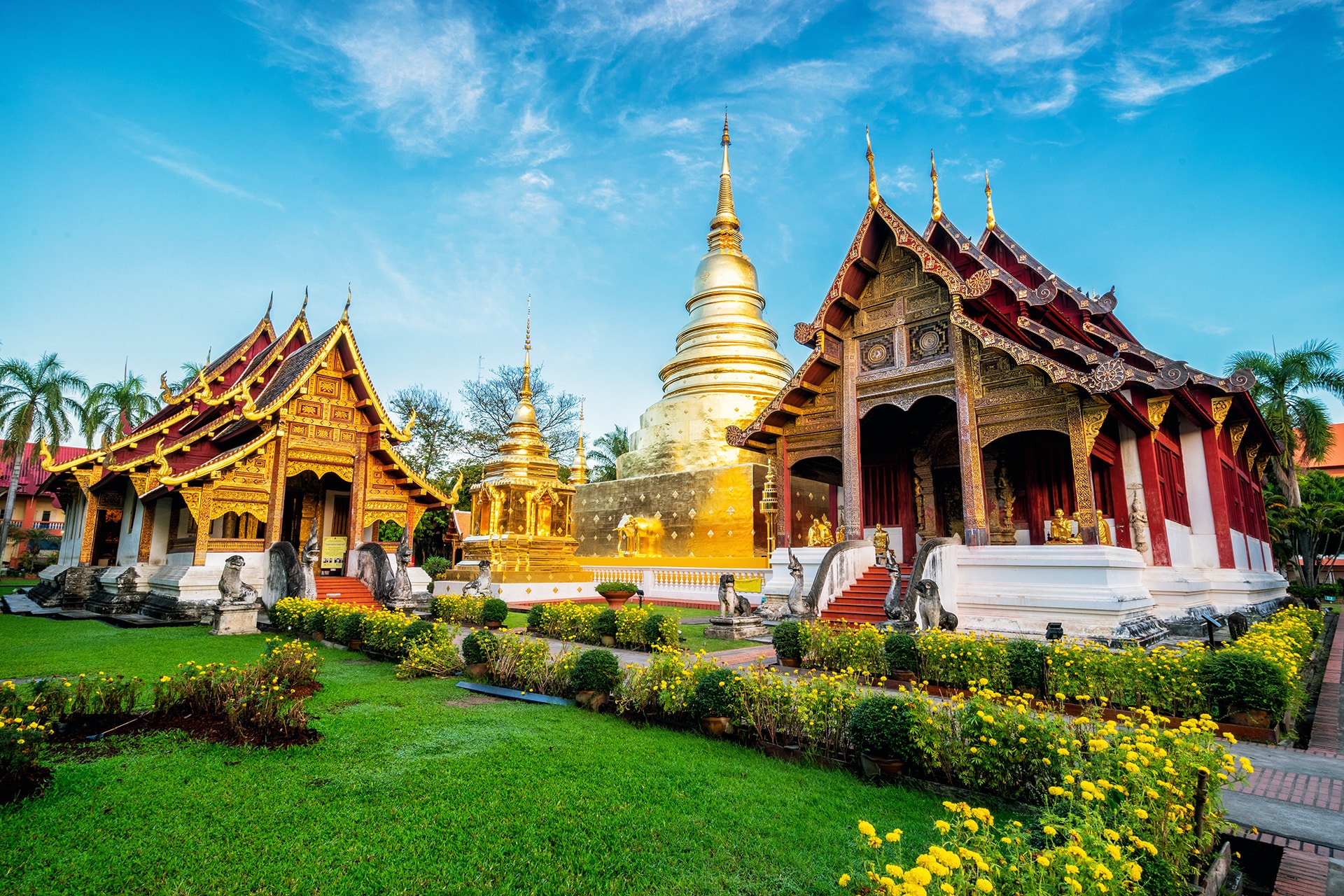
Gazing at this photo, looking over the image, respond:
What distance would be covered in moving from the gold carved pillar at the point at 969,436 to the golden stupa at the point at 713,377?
10.1m

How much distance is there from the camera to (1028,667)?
22.7 feet

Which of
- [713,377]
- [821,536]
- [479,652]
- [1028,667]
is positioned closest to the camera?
[1028,667]

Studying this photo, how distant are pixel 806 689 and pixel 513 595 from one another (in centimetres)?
1508

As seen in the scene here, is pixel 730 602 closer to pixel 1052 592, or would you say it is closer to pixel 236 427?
pixel 1052 592

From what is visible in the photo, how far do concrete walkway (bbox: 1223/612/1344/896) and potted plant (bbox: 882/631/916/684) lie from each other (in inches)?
114

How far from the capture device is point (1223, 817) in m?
3.95

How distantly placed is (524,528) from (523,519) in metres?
0.28

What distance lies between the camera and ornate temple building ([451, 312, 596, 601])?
20.1 metres

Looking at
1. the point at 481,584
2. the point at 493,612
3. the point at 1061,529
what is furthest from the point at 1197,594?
the point at 481,584

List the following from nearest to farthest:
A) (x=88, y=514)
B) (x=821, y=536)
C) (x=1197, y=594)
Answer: (x=1197, y=594), (x=821, y=536), (x=88, y=514)

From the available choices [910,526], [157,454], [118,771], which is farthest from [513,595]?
[118,771]

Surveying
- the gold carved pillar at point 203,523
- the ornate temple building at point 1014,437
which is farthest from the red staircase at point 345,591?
the ornate temple building at point 1014,437

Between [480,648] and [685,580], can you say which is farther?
[685,580]

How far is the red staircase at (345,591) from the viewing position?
1436cm
